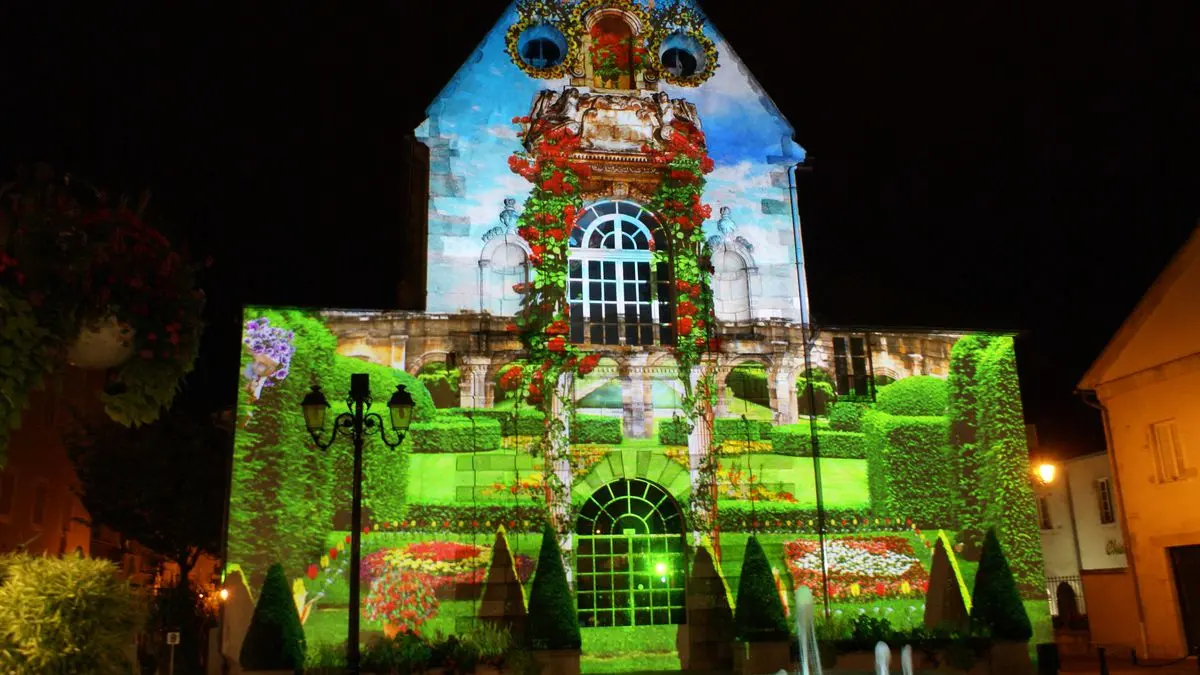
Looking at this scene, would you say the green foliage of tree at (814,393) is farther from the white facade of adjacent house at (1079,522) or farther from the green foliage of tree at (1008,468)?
the white facade of adjacent house at (1079,522)

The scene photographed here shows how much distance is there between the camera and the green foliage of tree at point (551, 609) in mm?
17109

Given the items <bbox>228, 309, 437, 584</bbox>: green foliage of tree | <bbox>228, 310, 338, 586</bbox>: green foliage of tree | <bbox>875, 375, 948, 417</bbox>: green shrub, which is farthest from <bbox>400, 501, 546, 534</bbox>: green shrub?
<bbox>875, 375, 948, 417</bbox>: green shrub

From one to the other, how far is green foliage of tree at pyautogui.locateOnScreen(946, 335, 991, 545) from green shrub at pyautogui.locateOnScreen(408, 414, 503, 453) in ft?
30.5

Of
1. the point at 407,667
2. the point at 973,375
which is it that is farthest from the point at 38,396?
the point at 973,375

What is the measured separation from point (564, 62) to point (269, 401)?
931cm

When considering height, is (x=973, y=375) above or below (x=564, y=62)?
below

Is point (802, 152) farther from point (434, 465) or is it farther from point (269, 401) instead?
point (269, 401)

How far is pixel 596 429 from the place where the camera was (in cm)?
1931

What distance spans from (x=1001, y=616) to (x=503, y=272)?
1140cm

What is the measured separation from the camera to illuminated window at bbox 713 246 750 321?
20.5 m

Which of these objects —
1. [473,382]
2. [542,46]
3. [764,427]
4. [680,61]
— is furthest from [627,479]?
[542,46]

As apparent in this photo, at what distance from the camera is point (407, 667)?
16.0 metres

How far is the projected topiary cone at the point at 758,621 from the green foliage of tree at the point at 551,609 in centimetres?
293

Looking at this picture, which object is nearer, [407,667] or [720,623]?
[407,667]
